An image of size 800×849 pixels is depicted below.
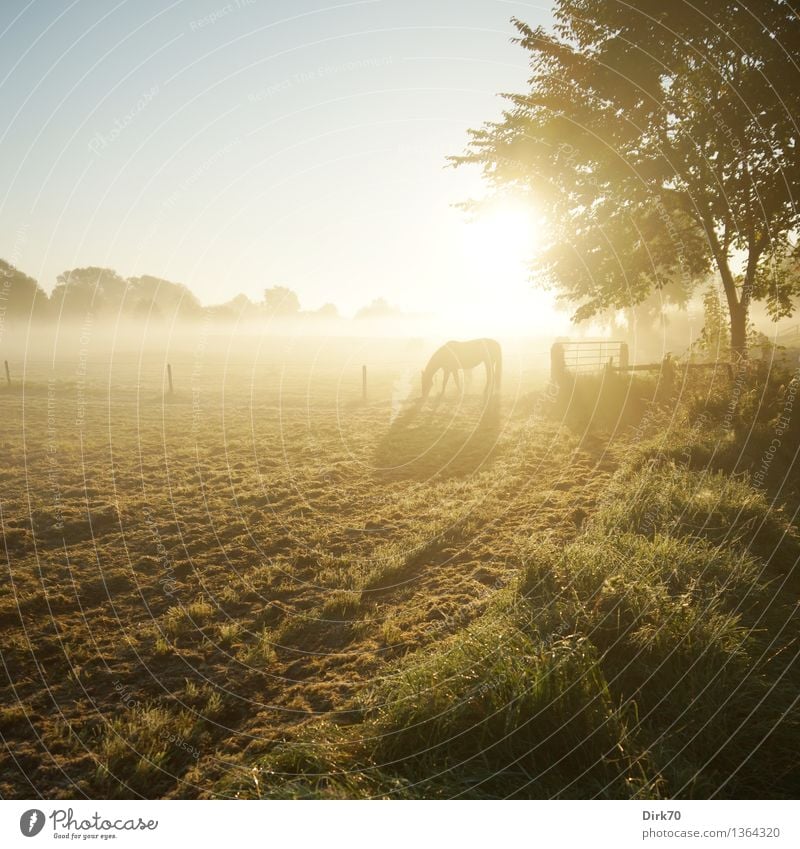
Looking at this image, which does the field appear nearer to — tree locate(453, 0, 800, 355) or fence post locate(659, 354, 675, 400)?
fence post locate(659, 354, 675, 400)

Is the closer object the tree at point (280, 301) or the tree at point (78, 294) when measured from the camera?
the tree at point (78, 294)

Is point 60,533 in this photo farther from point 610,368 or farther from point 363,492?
point 610,368

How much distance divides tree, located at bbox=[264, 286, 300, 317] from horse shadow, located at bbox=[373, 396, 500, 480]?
88003mm

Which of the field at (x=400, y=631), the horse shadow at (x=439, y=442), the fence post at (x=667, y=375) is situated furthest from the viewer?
the fence post at (x=667, y=375)

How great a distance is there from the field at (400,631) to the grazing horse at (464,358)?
29.0ft

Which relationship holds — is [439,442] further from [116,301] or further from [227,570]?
[116,301]

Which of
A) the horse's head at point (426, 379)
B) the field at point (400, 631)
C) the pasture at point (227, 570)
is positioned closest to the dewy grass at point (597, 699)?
the field at point (400, 631)

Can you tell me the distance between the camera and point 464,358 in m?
18.8

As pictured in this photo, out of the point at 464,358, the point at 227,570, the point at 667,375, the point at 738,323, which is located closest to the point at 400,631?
the point at 227,570

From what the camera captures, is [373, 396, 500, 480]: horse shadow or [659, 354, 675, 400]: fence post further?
[659, 354, 675, 400]: fence post

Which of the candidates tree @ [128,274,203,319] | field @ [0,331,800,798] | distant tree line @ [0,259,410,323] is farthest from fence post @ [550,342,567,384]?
tree @ [128,274,203,319]

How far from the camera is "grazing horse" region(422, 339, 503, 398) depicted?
60.6ft

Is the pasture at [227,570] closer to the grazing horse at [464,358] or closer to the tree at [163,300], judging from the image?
the grazing horse at [464,358]

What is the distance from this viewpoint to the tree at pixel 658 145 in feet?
37.4
